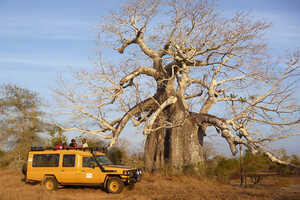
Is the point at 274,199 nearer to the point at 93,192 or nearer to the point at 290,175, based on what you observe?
the point at 93,192

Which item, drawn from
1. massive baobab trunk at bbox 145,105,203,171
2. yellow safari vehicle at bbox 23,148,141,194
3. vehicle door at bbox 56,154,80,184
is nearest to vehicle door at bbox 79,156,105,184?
yellow safari vehicle at bbox 23,148,141,194

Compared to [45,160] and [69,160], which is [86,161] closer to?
[69,160]

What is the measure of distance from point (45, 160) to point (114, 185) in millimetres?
2876

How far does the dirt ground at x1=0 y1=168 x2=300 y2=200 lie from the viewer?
9234mm

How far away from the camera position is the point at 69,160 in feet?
36.7

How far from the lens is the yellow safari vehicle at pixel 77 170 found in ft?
34.8

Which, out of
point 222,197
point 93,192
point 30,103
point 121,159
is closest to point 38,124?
point 30,103

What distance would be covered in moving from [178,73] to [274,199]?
813cm

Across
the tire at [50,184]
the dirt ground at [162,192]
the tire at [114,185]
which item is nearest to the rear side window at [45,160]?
the tire at [50,184]

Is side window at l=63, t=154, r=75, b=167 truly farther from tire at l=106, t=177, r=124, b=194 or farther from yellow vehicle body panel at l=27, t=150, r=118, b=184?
tire at l=106, t=177, r=124, b=194

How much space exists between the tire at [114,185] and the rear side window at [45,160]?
2204 millimetres

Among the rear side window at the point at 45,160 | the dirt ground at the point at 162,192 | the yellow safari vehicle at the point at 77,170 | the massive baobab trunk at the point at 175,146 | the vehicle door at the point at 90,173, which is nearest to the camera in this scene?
the dirt ground at the point at 162,192

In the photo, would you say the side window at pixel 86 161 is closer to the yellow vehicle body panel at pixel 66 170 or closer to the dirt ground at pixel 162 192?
the yellow vehicle body panel at pixel 66 170

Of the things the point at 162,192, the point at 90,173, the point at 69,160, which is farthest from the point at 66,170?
the point at 162,192
